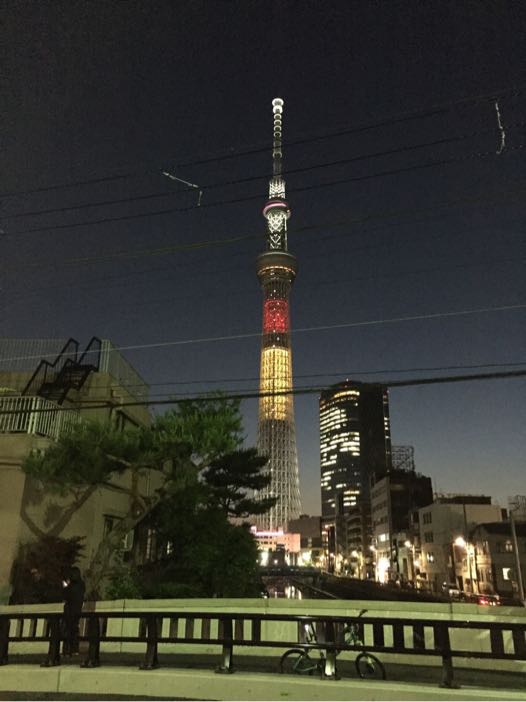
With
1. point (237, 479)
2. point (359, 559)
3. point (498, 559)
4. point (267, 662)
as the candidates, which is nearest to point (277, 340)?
point (359, 559)

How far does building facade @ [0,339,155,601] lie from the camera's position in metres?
18.2

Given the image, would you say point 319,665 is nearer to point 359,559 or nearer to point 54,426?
point 54,426

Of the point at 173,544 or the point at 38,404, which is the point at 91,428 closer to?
the point at 38,404

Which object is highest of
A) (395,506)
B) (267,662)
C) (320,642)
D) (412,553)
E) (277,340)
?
(277,340)

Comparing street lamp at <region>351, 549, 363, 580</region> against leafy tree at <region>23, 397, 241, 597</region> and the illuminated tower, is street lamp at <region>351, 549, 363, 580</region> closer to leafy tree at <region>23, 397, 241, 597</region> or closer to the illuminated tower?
the illuminated tower


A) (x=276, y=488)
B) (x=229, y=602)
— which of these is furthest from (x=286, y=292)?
(x=229, y=602)

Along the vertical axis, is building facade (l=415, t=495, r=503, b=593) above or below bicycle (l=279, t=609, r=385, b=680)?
above

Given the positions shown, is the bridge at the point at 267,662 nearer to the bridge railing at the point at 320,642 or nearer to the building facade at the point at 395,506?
the bridge railing at the point at 320,642

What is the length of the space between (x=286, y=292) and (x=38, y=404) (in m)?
153

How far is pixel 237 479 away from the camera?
31203mm

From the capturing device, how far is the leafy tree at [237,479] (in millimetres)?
30062

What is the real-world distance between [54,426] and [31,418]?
1382 millimetres

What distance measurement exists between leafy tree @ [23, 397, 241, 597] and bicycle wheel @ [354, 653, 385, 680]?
800 cm

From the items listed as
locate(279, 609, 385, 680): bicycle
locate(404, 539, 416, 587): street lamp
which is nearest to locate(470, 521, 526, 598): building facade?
locate(404, 539, 416, 587): street lamp
